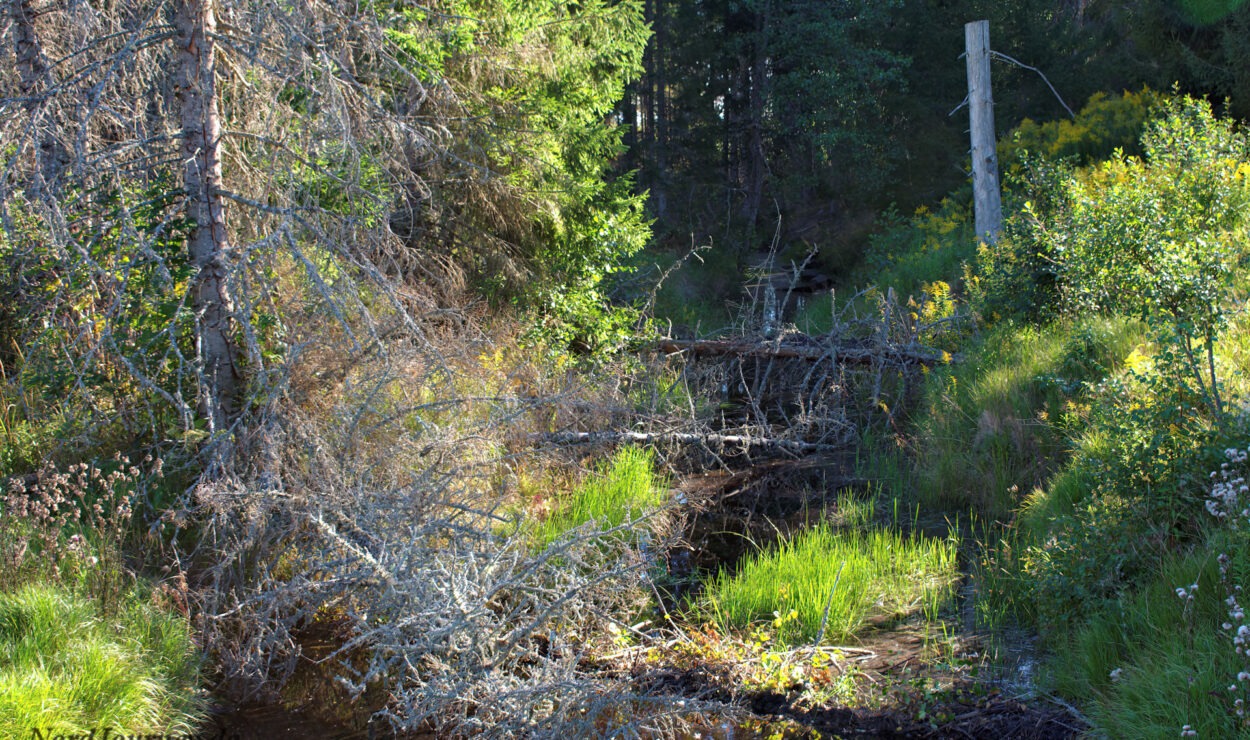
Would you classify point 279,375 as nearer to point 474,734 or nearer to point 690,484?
point 474,734

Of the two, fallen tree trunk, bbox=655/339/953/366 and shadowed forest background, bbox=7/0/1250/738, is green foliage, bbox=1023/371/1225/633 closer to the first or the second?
shadowed forest background, bbox=7/0/1250/738

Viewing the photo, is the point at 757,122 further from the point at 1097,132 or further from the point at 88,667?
the point at 88,667

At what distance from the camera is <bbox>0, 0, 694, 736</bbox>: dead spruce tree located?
4883 mm

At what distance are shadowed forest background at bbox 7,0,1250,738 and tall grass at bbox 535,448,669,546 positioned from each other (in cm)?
5

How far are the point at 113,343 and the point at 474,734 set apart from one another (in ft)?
10.0

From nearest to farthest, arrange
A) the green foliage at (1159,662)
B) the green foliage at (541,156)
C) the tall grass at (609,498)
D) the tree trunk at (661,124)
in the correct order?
the green foliage at (1159,662) < the tall grass at (609,498) < the green foliage at (541,156) < the tree trunk at (661,124)

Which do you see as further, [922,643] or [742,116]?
[742,116]

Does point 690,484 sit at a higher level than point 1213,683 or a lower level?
lower

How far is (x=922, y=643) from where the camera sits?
541cm

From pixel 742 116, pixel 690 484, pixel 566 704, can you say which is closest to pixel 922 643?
pixel 566 704

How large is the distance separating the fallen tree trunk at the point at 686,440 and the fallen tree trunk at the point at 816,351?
104 cm

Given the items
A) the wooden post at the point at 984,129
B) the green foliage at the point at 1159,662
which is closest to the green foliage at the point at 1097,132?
the wooden post at the point at 984,129

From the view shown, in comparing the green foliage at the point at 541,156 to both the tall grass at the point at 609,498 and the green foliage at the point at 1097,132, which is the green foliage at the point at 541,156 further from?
the green foliage at the point at 1097,132

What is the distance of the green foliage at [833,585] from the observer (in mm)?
5590
